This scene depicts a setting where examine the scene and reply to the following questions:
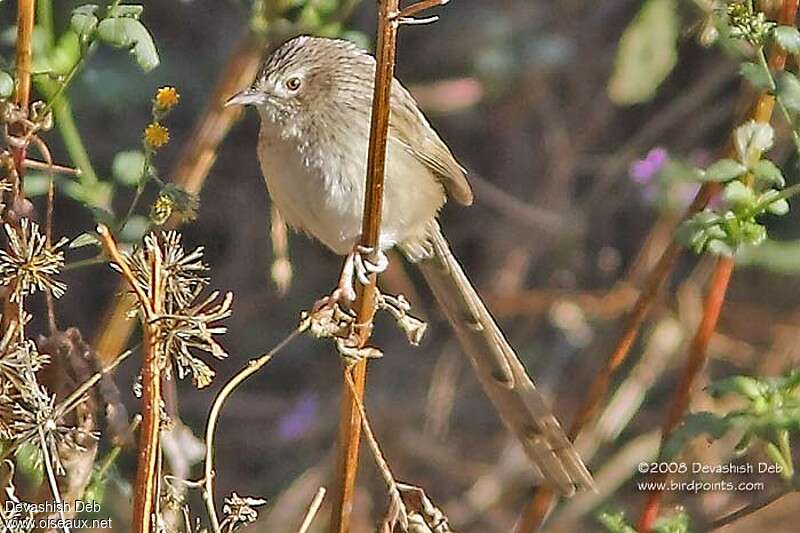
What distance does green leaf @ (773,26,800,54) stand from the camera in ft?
8.63

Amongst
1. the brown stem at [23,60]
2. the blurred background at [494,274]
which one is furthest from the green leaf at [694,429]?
the blurred background at [494,274]

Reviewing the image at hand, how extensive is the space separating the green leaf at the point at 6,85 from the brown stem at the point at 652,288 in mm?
1345

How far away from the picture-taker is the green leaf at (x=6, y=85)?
2574 mm

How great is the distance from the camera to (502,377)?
3.77 m

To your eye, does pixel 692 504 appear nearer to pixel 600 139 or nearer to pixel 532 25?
pixel 600 139

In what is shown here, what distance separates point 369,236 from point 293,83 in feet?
4.35

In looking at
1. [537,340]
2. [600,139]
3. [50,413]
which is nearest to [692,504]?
[537,340]

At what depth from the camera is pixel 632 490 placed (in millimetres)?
5641

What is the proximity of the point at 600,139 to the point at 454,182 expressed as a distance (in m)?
2.05

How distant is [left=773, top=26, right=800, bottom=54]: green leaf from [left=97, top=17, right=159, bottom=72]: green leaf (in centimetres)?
113

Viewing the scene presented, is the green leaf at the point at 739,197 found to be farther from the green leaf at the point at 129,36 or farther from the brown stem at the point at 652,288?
the green leaf at the point at 129,36

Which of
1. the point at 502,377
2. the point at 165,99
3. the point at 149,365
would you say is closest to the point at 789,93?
the point at 165,99

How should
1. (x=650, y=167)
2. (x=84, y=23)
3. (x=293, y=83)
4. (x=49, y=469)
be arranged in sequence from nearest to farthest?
(x=49, y=469), (x=84, y=23), (x=293, y=83), (x=650, y=167)

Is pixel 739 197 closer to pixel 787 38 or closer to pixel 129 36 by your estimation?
pixel 787 38
